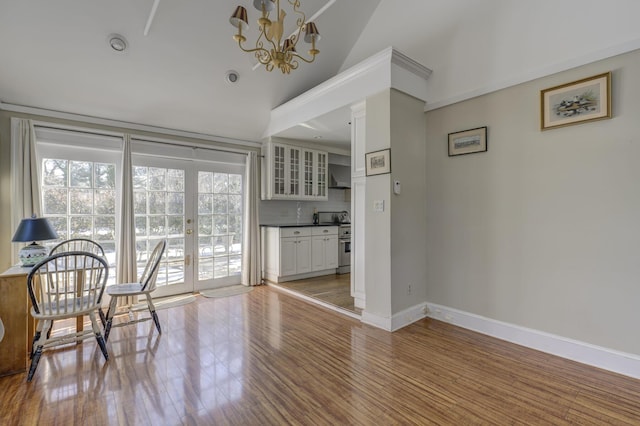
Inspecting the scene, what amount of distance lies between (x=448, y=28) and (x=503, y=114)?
1.17 metres

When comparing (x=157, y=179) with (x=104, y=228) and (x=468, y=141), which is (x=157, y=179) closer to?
(x=104, y=228)

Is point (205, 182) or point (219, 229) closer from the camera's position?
point (205, 182)

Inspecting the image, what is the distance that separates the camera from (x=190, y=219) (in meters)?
4.64

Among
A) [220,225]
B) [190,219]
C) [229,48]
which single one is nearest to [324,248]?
[220,225]

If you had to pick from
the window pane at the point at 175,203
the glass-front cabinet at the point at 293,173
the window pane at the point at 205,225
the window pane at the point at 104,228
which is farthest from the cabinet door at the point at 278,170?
the window pane at the point at 104,228

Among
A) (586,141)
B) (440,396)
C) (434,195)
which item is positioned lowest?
(440,396)

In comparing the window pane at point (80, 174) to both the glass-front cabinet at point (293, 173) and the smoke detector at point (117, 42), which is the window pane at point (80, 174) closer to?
the smoke detector at point (117, 42)

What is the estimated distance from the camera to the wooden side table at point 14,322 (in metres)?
2.32

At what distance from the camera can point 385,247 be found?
10.5 ft

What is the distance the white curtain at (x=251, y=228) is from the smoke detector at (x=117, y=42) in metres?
2.22

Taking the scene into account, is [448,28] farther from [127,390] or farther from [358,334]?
[127,390]

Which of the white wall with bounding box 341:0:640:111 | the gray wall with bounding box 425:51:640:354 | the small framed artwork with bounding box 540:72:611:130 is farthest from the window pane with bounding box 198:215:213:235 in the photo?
the small framed artwork with bounding box 540:72:611:130

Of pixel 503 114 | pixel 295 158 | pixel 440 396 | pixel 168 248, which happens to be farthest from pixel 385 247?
pixel 168 248

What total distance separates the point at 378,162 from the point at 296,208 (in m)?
2.89
